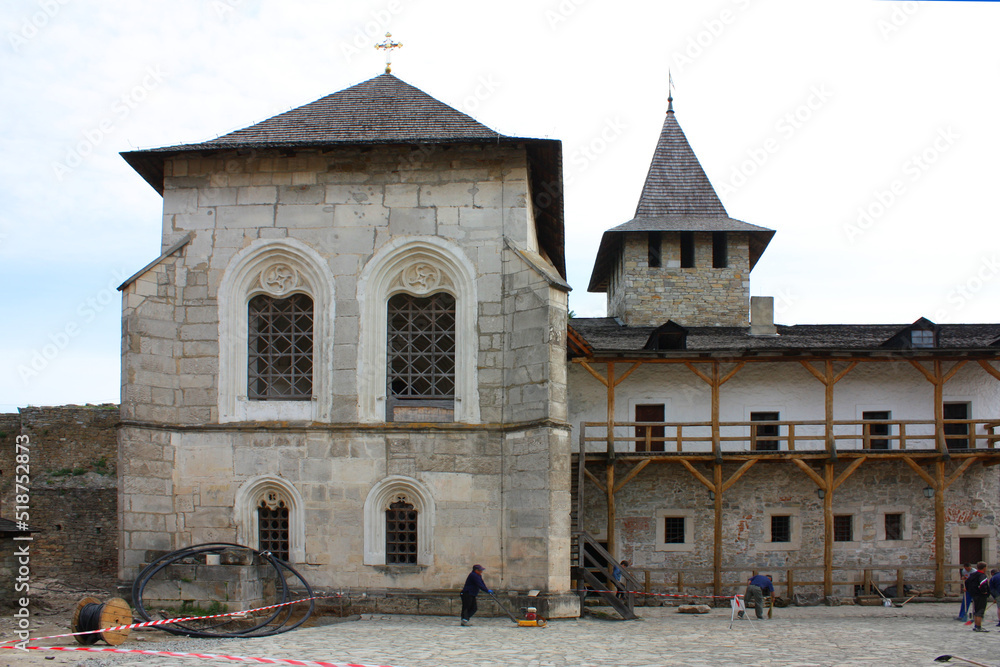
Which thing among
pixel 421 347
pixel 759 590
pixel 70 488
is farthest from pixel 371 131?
pixel 70 488

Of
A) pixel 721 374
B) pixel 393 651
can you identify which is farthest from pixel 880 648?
pixel 721 374

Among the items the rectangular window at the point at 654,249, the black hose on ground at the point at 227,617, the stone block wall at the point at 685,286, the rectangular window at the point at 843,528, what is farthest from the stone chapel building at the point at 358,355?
the rectangular window at the point at 654,249

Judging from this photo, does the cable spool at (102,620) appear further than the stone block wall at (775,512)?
No

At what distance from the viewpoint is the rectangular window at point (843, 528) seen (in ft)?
67.7

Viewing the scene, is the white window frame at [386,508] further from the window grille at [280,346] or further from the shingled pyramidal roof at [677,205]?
the shingled pyramidal roof at [677,205]

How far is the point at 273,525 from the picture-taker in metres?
14.4

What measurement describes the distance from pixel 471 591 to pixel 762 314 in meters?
14.0

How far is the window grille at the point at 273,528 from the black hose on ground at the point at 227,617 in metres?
0.27

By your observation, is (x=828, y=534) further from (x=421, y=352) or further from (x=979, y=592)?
(x=421, y=352)

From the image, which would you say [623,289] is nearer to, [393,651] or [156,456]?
[156,456]

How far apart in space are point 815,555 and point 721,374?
440cm

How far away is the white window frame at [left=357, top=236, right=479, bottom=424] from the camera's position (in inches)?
562

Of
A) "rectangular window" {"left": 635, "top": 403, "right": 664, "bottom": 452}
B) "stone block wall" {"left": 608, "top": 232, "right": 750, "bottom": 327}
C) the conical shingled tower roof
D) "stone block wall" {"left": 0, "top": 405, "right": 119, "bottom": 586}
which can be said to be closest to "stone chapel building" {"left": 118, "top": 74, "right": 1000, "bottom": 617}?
"rectangular window" {"left": 635, "top": 403, "right": 664, "bottom": 452}

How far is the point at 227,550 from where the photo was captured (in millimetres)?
13805
